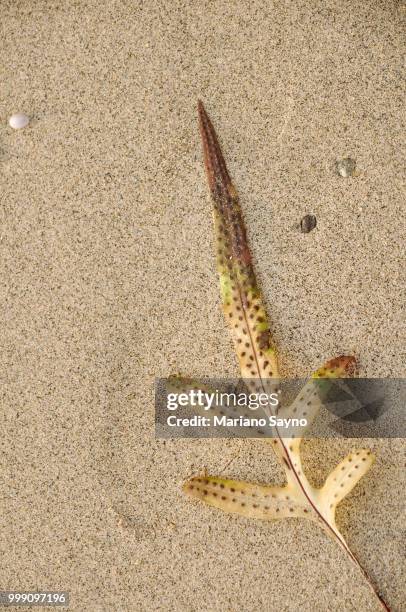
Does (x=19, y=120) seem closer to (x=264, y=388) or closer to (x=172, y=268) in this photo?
(x=172, y=268)

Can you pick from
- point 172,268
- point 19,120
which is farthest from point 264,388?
point 19,120

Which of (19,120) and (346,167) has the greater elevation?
(19,120)

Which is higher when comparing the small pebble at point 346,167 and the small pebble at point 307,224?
the small pebble at point 346,167

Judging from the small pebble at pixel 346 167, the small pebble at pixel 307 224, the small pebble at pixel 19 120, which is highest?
the small pebble at pixel 19 120

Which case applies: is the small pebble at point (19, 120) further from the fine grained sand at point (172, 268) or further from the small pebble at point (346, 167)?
the small pebble at point (346, 167)

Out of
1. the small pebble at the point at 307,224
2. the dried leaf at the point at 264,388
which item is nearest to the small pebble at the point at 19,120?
the dried leaf at the point at 264,388

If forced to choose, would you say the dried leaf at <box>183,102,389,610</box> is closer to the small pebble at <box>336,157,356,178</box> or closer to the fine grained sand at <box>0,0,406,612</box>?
the fine grained sand at <box>0,0,406,612</box>
